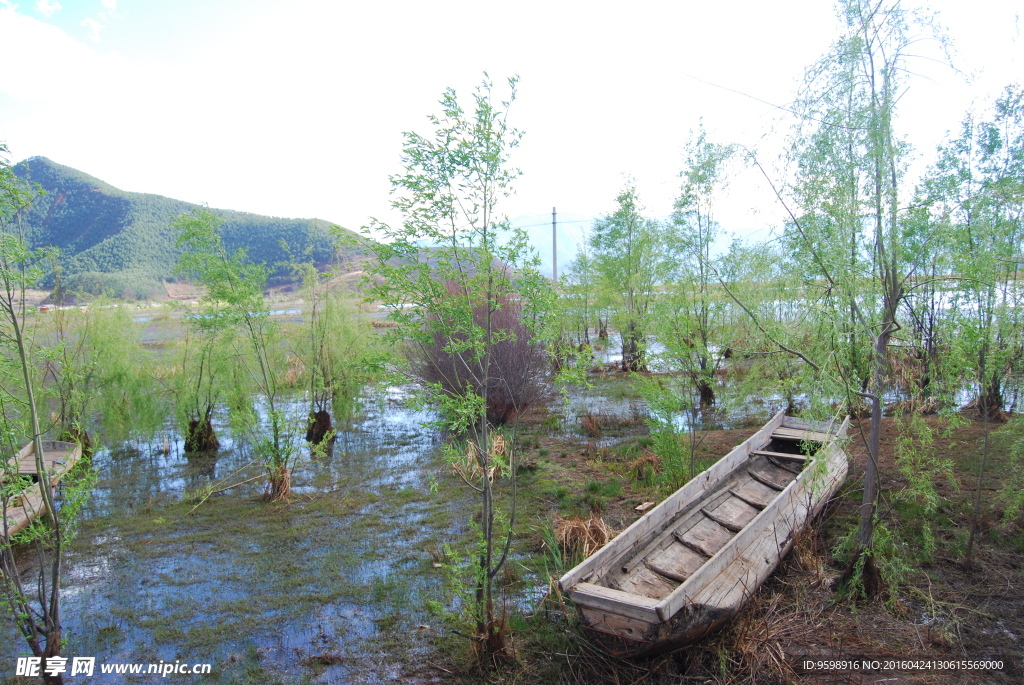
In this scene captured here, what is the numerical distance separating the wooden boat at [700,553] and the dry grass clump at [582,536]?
2.21 feet

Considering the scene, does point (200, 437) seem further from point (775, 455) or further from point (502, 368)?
point (775, 455)

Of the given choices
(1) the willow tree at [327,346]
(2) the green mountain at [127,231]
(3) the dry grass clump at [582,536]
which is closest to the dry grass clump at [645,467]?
(3) the dry grass clump at [582,536]

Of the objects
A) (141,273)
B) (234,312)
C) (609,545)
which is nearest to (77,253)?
(141,273)

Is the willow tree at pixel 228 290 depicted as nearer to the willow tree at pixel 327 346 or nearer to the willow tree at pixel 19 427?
the willow tree at pixel 327 346

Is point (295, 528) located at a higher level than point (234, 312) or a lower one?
lower

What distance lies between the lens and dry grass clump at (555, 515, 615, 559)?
5.25 meters

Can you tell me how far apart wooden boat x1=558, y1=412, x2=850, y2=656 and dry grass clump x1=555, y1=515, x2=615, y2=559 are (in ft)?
2.21

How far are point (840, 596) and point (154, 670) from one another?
5.08m

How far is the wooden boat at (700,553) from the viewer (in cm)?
353

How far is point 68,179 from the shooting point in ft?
162

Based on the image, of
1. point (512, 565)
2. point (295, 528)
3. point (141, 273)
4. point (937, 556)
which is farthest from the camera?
point (141, 273)

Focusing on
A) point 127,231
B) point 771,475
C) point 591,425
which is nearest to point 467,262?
point 771,475

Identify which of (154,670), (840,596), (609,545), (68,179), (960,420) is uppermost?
(68,179)

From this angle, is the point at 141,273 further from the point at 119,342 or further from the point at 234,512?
the point at 234,512
